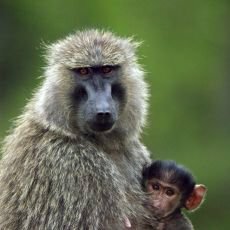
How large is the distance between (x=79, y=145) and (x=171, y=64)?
51.9ft

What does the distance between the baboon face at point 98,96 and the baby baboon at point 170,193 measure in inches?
31.9

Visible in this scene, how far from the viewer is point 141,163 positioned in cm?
1533

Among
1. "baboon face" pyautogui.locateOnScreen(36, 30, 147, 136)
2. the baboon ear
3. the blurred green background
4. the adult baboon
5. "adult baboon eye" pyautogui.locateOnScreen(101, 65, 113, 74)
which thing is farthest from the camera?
the blurred green background

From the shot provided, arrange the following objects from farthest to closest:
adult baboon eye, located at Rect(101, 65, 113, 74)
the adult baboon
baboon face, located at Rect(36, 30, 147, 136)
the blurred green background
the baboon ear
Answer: the blurred green background < the baboon ear < adult baboon eye, located at Rect(101, 65, 113, 74) < baboon face, located at Rect(36, 30, 147, 136) < the adult baboon

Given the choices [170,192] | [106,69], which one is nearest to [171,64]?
[170,192]

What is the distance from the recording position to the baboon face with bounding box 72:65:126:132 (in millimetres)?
14258

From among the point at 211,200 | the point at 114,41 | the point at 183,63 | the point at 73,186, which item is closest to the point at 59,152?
the point at 73,186

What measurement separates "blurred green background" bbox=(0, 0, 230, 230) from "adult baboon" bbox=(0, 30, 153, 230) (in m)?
12.5

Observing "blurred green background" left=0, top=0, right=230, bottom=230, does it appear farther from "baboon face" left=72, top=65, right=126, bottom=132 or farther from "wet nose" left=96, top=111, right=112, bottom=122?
"wet nose" left=96, top=111, right=112, bottom=122

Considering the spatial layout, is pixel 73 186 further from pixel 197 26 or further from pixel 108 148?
pixel 197 26

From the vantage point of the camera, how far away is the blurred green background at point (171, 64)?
93.6 ft

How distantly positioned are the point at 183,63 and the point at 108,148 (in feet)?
51.8

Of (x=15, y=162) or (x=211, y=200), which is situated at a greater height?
(x=15, y=162)

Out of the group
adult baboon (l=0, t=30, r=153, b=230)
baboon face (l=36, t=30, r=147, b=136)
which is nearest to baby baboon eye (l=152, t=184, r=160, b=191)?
adult baboon (l=0, t=30, r=153, b=230)
